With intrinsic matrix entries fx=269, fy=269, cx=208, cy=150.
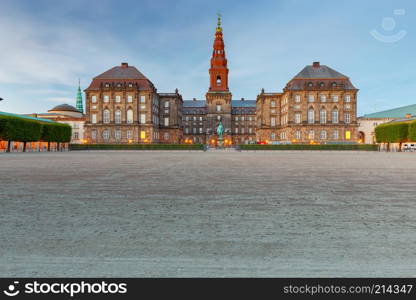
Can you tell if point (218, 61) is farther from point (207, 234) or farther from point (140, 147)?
point (207, 234)

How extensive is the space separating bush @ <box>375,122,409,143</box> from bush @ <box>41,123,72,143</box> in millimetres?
69470

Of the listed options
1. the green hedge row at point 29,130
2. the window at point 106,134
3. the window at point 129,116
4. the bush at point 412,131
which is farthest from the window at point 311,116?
the green hedge row at point 29,130

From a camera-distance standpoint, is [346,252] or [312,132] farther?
[312,132]

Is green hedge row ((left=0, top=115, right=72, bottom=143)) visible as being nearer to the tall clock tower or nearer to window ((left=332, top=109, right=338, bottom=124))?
the tall clock tower

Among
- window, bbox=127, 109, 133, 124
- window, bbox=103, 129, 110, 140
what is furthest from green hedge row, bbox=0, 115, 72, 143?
window, bbox=127, 109, 133, 124

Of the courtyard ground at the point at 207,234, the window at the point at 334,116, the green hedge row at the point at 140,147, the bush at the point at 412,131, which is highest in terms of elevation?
the window at the point at 334,116

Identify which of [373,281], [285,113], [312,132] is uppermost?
[285,113]

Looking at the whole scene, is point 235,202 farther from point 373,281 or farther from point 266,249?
point 373,281

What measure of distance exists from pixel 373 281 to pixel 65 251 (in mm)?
3708

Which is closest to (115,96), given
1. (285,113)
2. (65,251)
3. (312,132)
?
(285,113)

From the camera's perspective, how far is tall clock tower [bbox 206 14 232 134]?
93.1 meters

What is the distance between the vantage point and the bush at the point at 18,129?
42344 mm

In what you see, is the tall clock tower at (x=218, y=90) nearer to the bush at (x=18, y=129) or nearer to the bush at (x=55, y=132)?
the bush at (x=55, y=132)

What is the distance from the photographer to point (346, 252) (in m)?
3.52
